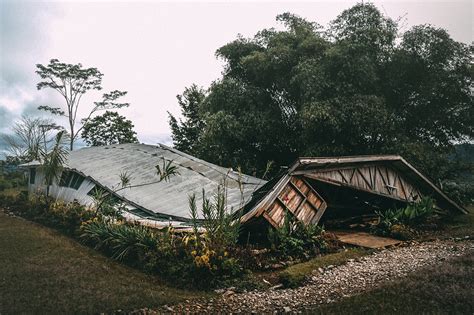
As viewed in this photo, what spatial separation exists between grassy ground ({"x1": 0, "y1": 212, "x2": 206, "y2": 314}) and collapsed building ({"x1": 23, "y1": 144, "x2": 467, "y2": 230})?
235cm

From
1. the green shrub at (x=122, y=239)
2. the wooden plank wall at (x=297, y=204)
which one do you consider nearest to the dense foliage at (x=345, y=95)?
the wooden plank wall at (x=297, y=204)

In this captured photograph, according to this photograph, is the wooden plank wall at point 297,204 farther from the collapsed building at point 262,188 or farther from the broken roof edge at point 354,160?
the broken roof edge at point 354,160

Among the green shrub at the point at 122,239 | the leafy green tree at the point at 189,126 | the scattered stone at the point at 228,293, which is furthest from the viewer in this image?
the leafy green tree at the point at 189,126

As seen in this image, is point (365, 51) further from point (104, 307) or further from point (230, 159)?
point (104, 307)

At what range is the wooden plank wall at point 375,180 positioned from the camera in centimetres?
1330

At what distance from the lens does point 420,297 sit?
6.60 m

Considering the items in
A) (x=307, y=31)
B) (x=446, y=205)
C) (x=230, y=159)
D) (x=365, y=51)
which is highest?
(x=307, y=31)

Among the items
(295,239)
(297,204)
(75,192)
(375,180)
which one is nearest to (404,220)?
(375,180)

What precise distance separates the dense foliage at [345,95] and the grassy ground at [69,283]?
38.8 feet

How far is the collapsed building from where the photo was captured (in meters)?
11.4

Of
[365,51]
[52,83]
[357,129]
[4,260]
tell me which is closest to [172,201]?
[4,260]

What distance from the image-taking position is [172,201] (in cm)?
1351

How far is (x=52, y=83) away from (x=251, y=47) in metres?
29.8

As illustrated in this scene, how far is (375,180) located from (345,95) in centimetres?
580
